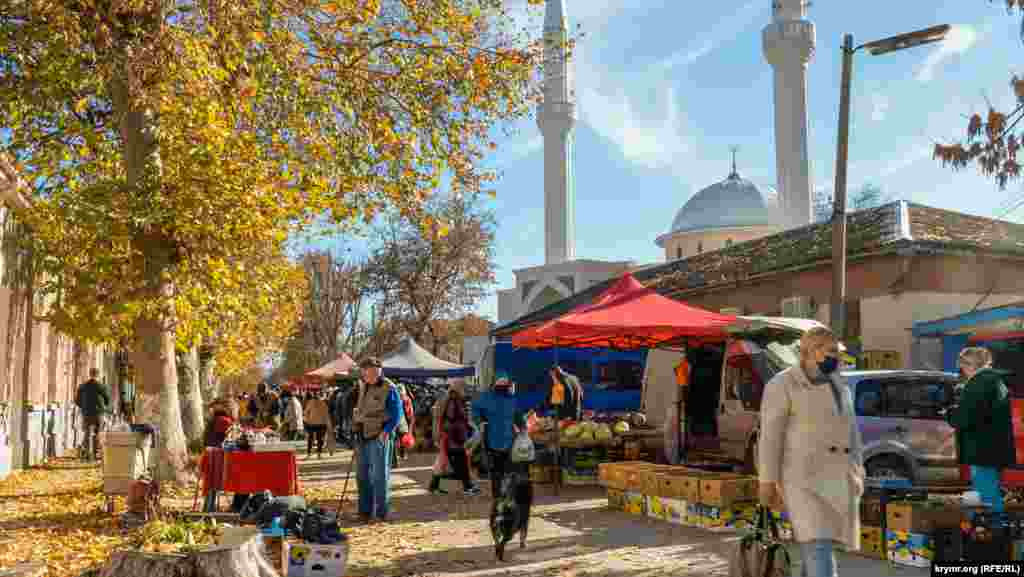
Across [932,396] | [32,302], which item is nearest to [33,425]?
[32,302]

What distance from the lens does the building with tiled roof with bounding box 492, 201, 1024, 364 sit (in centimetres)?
2239

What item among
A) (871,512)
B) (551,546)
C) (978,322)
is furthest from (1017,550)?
(978,322)

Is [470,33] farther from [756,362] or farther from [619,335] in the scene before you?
[756,362]

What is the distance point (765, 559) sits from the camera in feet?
20.3

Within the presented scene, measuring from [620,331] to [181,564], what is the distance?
27.9ft

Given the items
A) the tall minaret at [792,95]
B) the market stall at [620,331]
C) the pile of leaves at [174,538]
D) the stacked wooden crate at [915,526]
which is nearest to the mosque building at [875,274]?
the market stall at [620,331]

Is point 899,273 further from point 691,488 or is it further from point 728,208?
point 728,208

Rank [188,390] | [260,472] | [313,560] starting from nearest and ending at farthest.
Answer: [313,560] < [260,472] < [188,390]

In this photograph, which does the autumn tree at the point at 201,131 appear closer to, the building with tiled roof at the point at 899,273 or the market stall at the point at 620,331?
the market stall at the point at 620,331

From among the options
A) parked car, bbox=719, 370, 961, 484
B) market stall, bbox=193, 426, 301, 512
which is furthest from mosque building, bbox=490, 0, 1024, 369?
market stall, bbox=193, 426, 301, 512

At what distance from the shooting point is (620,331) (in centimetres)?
1397

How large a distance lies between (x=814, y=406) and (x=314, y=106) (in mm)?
11505

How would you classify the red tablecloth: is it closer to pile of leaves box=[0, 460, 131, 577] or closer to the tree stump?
pile of leaves box=[0, 460, 131, 577]

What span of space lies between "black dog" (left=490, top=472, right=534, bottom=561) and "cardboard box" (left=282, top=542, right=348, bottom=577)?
1.67 metres
